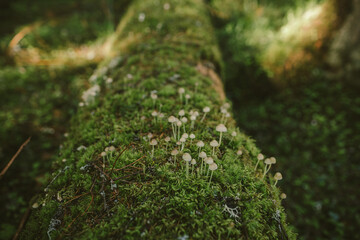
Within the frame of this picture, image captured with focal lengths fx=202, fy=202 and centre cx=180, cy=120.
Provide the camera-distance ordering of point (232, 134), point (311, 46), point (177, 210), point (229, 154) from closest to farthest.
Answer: point (177, 210), point (229, 154), point (232, 134), point (311, 46)

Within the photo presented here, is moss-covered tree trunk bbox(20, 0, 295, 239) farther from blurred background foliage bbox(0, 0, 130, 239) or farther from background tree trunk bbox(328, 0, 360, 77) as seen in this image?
background tree trunk bbox(328, 0, 360, 77)

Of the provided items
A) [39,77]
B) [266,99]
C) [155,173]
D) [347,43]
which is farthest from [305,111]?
[39,77]

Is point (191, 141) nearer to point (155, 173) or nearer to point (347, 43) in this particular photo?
point (155, 173)

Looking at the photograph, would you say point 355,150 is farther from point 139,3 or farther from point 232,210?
point 139,3

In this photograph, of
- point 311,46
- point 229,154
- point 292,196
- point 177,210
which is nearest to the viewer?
point 177,210

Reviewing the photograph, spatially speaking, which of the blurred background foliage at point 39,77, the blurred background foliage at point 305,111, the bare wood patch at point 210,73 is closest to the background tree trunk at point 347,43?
the blurred background foliage at point 305,111

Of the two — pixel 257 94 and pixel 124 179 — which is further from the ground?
pixel 124 179

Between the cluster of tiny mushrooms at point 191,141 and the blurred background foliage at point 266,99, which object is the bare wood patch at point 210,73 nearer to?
the cluster of tiny mushrooms at point 191,141

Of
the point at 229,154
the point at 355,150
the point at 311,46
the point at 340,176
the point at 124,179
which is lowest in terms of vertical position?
the point at 340,176

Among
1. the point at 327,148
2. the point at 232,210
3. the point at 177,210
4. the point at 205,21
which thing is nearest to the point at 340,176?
the point at 327,148
